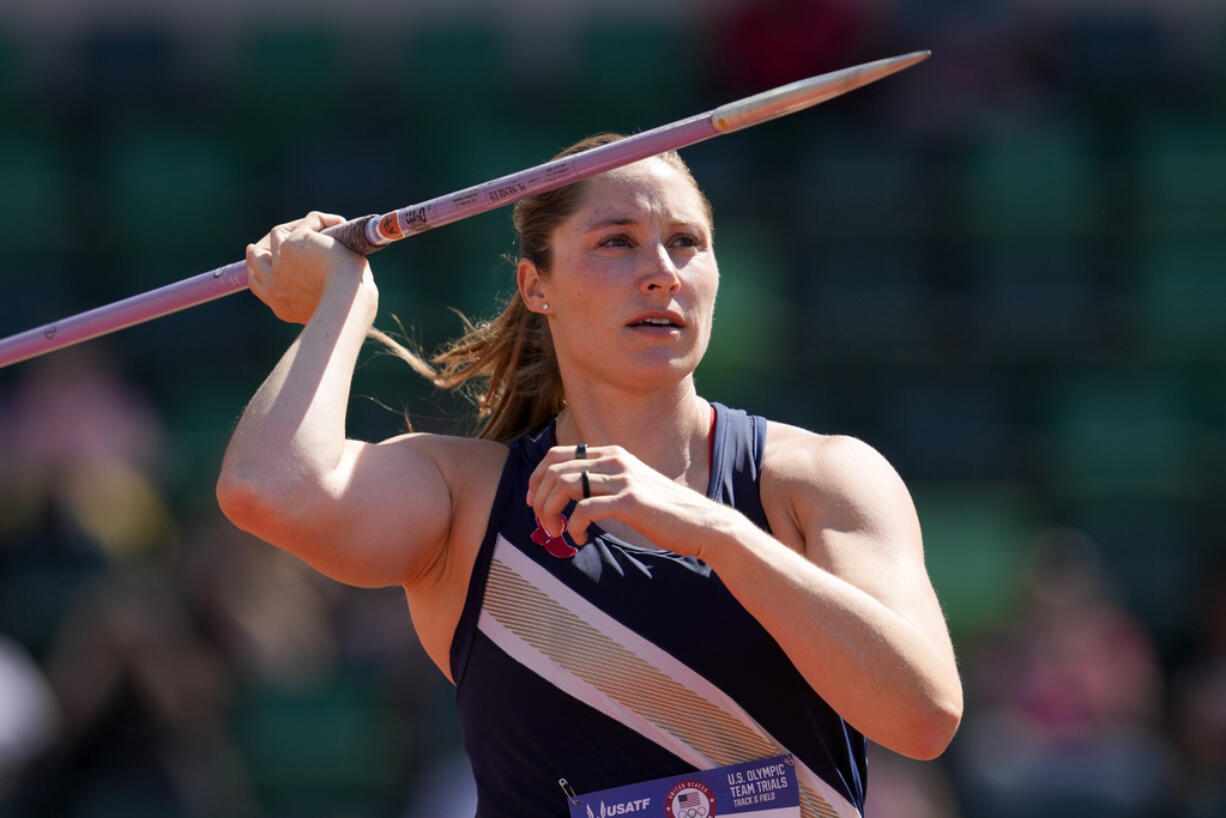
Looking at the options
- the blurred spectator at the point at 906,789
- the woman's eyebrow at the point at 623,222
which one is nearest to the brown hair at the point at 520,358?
the woman's eyebrow at the point at 623,222

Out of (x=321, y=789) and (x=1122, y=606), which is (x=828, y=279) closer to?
(x=1122, y=606)

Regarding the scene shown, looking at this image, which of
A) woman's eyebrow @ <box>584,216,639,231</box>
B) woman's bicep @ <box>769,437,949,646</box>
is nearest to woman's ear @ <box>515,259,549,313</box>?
woman's eyebrow @ <box>584,216,639,231</box>

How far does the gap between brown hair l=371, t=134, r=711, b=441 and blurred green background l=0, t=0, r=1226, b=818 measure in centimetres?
280

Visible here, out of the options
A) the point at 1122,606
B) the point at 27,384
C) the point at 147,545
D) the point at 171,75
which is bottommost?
the point at 1122,606

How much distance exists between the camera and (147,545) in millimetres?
7227

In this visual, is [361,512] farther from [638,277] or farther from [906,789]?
[906,789]

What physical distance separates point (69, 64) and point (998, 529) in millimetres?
5969

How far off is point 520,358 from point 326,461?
2.44 ft

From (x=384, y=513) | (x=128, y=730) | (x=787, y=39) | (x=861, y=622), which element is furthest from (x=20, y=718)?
(x=787, y=39)

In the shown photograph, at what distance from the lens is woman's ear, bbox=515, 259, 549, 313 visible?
328cm

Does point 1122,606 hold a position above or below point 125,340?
below

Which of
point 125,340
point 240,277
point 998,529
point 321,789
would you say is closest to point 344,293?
point 240,277

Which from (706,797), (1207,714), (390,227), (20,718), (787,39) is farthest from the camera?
(787,39)

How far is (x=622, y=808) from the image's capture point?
280 cm
